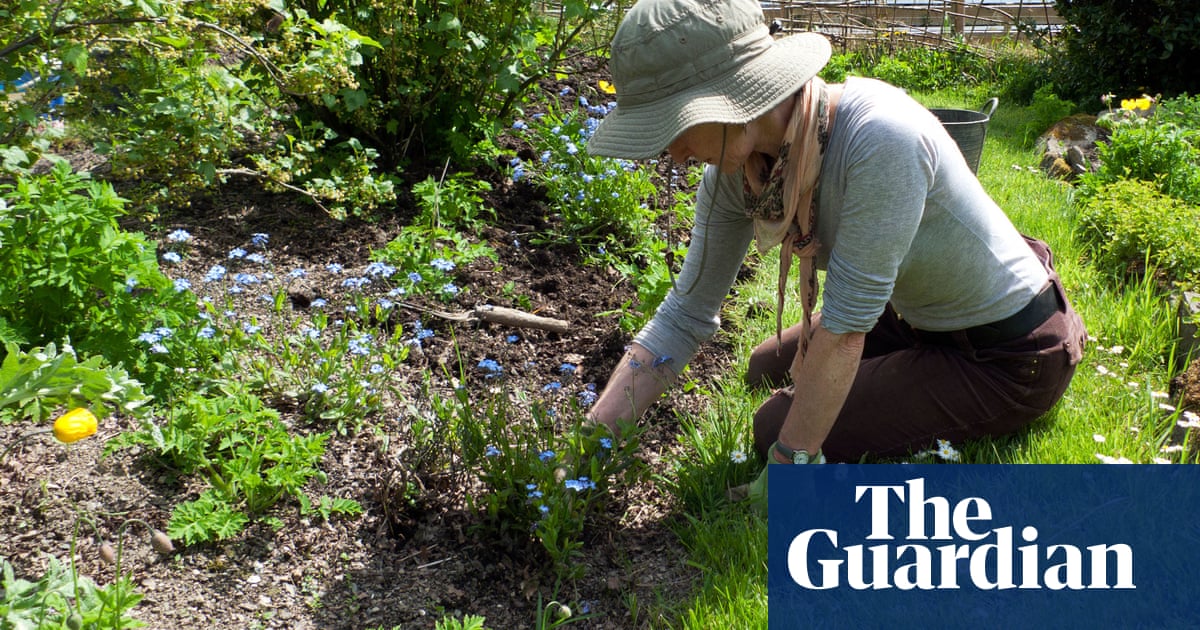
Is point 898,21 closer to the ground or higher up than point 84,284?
closer to the ground

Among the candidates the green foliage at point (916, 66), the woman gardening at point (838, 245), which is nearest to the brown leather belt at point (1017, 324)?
the woman gardening at point (838, 245)

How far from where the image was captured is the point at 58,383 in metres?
2.05

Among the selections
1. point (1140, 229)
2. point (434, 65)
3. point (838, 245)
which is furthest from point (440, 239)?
point (1140, 229)

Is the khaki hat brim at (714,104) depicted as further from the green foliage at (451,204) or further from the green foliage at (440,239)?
the green foliage at (451,204)

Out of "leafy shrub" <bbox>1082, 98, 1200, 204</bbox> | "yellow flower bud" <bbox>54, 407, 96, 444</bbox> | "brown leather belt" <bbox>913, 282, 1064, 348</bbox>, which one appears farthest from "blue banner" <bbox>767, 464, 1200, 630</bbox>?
"leafy shrub" <bbox>1082, 98, 1200, 204</bbox>

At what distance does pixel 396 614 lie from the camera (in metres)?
2.24

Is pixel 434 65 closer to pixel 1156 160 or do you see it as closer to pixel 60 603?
pixel 60 603

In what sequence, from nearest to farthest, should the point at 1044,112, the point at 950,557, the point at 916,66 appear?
the point at 950,557, the point at 1044,112, the point at 916,66

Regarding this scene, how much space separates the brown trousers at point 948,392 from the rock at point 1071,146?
264cm

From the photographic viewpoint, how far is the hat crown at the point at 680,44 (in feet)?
6.50

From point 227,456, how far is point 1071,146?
4.76 m

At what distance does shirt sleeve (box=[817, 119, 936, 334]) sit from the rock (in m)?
3.24

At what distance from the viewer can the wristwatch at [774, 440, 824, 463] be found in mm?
2387

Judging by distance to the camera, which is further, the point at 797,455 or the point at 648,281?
the point at 648,281
